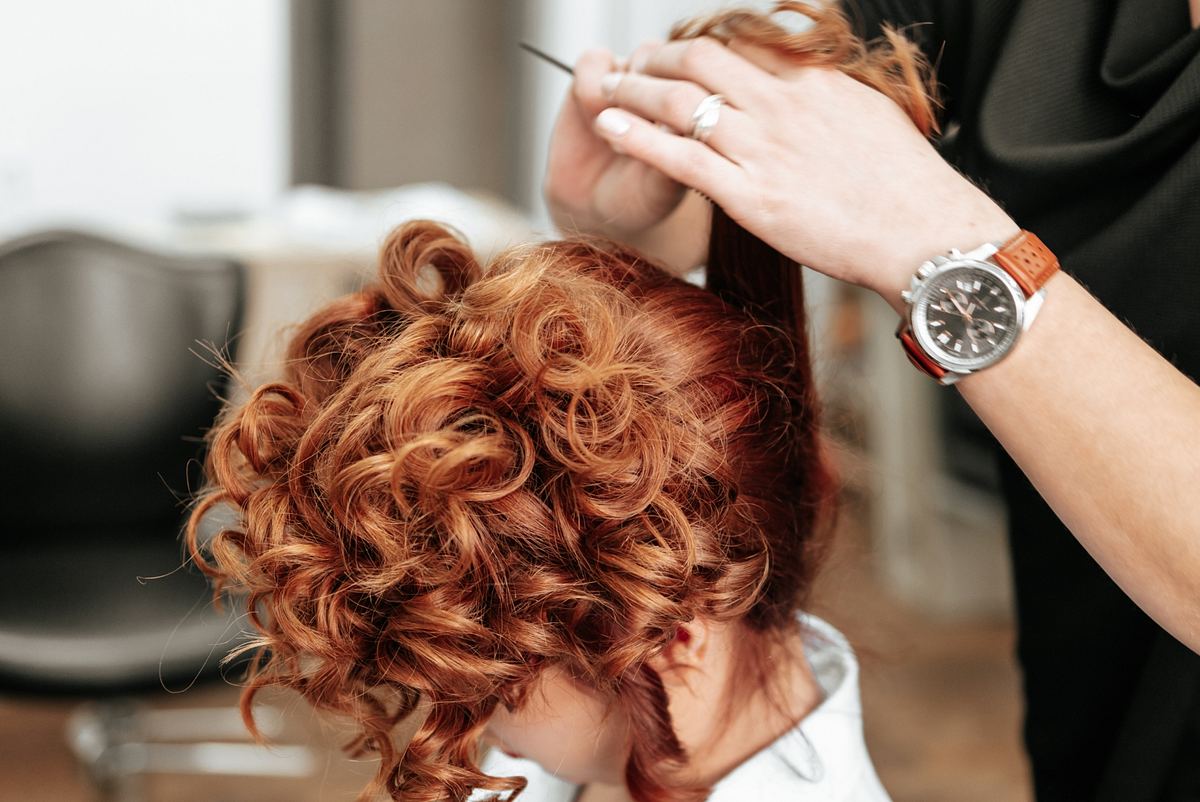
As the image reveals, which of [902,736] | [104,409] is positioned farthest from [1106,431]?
[902,736]

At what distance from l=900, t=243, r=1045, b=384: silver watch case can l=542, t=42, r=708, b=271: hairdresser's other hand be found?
25cm

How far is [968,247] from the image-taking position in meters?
0.64

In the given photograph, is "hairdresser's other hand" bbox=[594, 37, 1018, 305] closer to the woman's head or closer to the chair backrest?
the woman's head

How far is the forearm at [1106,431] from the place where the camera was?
2.02 feet

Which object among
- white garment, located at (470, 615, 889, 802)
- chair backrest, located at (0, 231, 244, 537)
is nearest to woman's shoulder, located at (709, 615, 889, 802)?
white garment, located at (470, 615, 889, 802)

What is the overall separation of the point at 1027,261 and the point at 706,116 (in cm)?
22

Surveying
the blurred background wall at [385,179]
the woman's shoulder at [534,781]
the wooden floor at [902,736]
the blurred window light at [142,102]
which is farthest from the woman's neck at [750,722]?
the blurred window light at [142,102]

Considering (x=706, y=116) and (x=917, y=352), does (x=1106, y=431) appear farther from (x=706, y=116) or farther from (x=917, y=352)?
(x=706, y=116)

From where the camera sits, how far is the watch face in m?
0.63

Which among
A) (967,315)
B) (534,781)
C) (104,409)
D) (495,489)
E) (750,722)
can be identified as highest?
(967,315)

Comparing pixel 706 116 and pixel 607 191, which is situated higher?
pixel 706 116

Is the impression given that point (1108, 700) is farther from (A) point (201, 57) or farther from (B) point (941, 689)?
(A) point (201, 57)

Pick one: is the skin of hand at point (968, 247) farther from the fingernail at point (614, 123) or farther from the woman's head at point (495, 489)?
the woman's head at point (495, 489)

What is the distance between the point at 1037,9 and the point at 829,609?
0.66 metres
